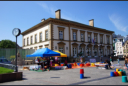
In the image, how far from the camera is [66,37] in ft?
110

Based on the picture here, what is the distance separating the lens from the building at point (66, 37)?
103 feet

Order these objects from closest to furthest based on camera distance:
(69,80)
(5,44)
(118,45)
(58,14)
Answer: (69,80) < (58,14) < (5,44) < (118,45)

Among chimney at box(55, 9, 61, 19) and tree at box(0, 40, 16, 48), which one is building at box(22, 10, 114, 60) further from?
tree at box(0, 40, 16, 48)

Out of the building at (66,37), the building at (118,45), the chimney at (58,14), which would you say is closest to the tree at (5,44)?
the building at (66,37)

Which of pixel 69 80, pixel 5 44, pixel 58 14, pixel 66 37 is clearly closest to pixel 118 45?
pixel 66 37

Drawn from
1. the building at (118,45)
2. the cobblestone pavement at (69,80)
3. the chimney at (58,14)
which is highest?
the chimney at (58,14)

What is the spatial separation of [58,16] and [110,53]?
23.7 m

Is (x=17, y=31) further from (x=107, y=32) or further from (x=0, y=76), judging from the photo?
(x=107, y=32)

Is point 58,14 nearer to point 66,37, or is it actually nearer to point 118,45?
point 66,37

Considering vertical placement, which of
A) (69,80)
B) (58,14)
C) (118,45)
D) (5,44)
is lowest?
(69,80)

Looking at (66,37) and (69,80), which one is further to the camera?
(66,37)

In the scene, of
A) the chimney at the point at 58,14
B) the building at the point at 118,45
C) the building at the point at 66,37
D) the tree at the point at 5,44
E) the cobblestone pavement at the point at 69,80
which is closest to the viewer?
the cobblestone pavement at the point at 69,80

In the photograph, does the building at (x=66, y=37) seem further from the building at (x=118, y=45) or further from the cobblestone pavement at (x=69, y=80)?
the building at (x=118, y=45)

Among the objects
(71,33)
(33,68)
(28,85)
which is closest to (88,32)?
(71,33)
